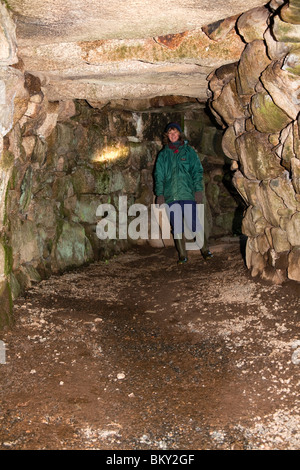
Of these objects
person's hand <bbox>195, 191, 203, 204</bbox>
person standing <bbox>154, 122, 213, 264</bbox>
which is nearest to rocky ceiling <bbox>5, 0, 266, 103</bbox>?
person standing <bbox>154, 122, 213, 264</bbox>

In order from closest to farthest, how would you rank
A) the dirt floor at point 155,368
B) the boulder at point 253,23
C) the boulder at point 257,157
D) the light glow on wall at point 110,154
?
1. the dirt floor at point 155,368
2. the boulder at point 253,23
3. the boulder at point 257,157
4. the light glow on wall at point 110,154

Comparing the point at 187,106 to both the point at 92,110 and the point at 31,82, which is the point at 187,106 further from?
the point at 31,82

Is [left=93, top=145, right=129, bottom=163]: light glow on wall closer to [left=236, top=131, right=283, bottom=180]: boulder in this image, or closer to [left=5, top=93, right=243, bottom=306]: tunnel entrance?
[left=5, top=93, right=243, bottom=306]: tunnel entrance

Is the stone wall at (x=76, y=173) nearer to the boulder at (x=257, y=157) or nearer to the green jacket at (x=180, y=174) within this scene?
the green jacket at (x=180, y=174)

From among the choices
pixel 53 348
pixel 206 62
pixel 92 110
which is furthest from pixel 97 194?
pixel 53 348

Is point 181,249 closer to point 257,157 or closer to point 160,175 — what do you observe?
point 160,175

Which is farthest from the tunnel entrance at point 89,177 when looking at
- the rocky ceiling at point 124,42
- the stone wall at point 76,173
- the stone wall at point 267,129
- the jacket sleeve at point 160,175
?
the stone wall at point 267,129

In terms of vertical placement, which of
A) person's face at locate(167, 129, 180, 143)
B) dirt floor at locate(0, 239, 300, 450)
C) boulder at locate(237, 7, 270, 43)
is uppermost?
boulder at locate(237, 7, 270, 43)

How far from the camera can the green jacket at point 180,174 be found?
5168 mm

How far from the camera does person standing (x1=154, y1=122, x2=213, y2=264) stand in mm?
5164

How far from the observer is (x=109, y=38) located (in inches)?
129

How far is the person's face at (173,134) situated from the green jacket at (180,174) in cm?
12

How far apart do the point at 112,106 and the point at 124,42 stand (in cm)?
248

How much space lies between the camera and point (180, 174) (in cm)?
518
